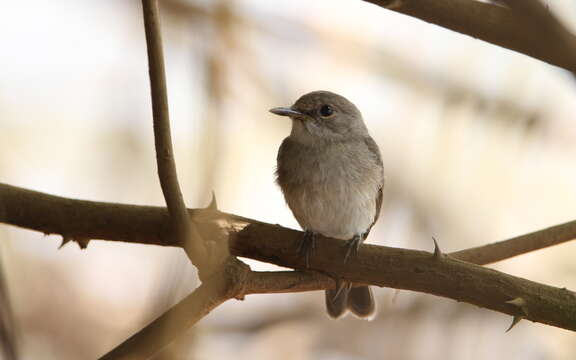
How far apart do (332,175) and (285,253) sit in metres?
1.81

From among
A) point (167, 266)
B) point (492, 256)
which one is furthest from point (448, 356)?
point (167, 266)

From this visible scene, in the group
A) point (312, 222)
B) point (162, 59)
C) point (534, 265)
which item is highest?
point (162, 59)

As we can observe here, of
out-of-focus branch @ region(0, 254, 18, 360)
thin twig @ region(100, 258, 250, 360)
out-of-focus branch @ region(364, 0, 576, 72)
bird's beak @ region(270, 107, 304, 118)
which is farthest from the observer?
bird's beak @ region(270, 107, 304, 118)

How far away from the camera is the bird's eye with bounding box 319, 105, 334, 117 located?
5648mm

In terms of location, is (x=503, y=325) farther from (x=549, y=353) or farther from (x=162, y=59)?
(x=162, y=59)

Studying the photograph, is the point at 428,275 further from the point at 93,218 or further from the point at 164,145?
the point at 93,218

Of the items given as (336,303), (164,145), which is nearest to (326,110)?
(336,303)

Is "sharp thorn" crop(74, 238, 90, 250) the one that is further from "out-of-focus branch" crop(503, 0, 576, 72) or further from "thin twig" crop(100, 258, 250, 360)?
"out-of-focus branch" crop(503, 0, 576, 72)

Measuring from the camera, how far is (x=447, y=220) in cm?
610

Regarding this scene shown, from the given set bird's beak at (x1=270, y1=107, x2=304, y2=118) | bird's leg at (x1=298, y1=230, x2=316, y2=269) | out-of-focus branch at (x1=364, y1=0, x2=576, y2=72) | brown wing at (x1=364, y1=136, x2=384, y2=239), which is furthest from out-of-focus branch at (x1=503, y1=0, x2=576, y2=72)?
brown wing at (x1=364, y1=136, x2=384, y2=239)

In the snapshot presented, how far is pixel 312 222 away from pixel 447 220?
158 cm

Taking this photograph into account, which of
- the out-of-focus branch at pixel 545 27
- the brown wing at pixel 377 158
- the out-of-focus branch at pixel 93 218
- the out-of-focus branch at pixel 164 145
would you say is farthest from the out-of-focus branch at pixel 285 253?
the brown wing at pixel 377 158

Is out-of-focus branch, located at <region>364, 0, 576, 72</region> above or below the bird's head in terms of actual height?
above

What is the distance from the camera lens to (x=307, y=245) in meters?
3.76
